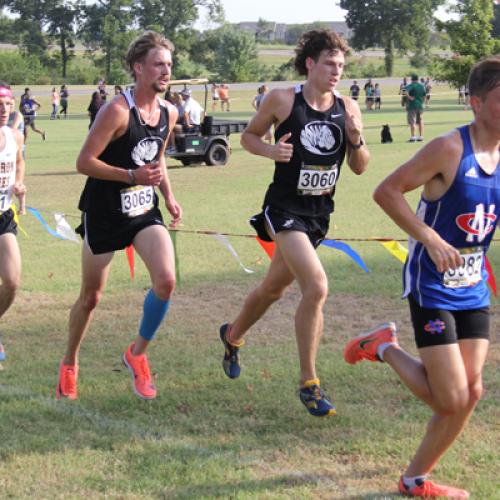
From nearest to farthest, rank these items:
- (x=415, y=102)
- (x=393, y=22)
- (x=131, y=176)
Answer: (x=131, y=176) < (x=415, y=102) < (x=393, y=22)

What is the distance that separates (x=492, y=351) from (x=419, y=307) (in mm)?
2738

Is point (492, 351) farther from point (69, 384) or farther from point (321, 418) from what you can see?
point (69, 384)

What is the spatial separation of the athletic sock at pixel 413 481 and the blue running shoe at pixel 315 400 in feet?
3.65

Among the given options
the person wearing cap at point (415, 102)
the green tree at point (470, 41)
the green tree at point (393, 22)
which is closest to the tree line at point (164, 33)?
the green tree at point (393, 22)

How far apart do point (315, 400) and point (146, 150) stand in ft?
6.06

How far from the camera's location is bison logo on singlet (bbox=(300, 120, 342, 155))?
5461mm

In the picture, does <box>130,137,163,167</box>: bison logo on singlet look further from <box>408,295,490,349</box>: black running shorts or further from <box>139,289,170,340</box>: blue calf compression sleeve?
<box>408,295,490,349</box>: black running shorts

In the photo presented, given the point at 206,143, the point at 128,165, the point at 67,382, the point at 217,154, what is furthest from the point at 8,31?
the point at 67,382

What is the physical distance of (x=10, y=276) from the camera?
6.14m

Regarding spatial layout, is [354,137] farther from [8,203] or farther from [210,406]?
[8,203]

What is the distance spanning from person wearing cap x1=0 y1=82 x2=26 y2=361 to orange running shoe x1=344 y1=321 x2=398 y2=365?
8.59 feet

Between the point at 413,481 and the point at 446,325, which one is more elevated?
the point at 446,325

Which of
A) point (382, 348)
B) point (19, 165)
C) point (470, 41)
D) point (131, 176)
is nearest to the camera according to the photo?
point (382, 348)

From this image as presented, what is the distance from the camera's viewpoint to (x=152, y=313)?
562 cm
